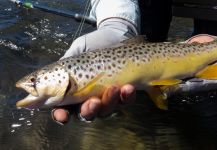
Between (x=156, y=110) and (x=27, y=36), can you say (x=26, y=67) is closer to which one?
(x=27, y=36)

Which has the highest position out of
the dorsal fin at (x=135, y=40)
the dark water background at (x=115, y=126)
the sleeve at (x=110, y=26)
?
the sleeve at (x=110, y=26)

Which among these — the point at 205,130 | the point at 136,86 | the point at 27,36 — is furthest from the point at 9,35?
the point at 136,86

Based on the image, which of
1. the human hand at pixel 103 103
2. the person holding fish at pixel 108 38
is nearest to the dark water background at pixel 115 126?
the person holding fish at pixel 108 38

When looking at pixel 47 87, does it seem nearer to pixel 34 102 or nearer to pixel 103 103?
pixel 34 102

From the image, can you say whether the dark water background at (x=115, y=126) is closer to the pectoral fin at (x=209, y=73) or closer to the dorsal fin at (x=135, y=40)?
the pectoral fin at (x=209, y=73)

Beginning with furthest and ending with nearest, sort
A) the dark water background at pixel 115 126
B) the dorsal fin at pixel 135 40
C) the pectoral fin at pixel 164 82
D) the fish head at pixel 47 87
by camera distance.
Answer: the dark water background at pixel 115 126, the dorsal fin at pixel 135 40, the pectoral fin at pixel 164 82, the fish head at pixel 47 87

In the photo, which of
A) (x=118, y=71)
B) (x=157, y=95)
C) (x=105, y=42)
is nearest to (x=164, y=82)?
(x=157, y=95)
